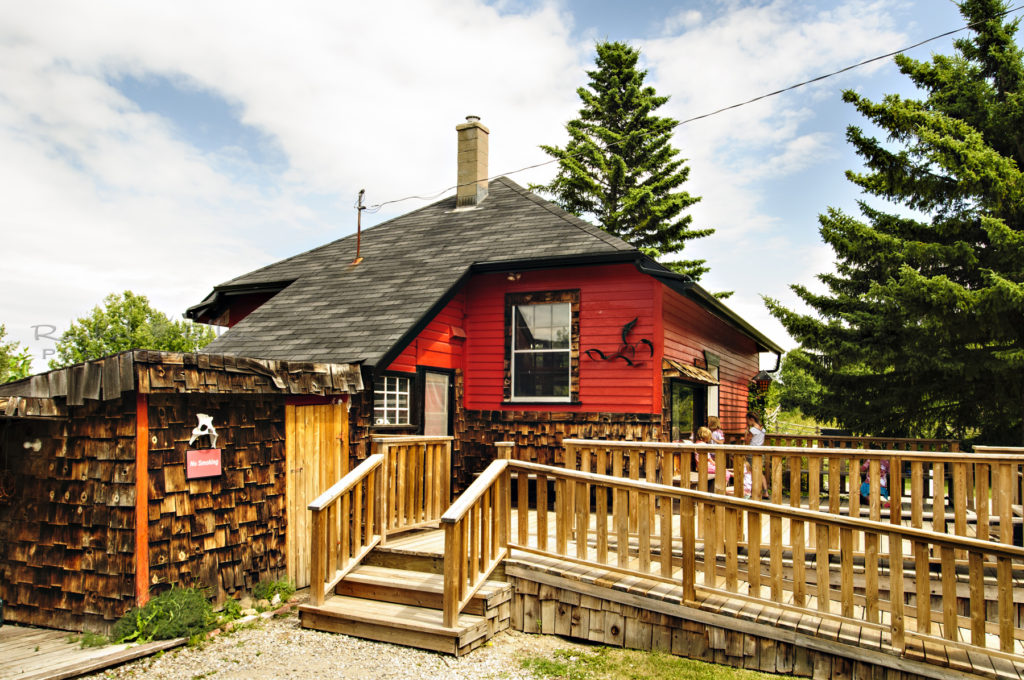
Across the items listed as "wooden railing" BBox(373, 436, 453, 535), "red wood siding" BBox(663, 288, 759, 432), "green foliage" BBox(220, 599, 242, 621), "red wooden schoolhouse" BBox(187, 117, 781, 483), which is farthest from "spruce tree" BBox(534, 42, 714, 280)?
"green foliage" BBox(220, 599, 242, 621)

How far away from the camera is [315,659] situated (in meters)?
5.60

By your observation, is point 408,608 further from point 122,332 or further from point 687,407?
point 122,332

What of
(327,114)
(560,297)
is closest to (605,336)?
(560,297)

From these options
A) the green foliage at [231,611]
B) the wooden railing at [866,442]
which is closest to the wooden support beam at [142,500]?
the green foliage at [231,611]

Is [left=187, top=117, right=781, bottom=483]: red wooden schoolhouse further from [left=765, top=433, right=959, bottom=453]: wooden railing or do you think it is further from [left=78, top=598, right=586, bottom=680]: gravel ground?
[left=78, top=598, right=586, bottom=680]: gravel ground

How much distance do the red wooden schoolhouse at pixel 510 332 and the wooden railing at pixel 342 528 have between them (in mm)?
2340

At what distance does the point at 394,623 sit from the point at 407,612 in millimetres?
286

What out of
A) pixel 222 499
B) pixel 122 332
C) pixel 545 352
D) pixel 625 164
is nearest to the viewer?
pixel 222 499

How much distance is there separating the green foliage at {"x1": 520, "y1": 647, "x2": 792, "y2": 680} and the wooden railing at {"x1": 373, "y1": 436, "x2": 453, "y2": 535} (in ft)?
7.89

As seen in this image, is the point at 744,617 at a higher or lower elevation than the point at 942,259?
lower

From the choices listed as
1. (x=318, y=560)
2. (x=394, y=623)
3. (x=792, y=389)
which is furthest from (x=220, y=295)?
(x=792, y=389)

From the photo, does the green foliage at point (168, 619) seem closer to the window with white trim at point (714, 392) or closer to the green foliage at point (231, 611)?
the green foliage at point (231, 611)

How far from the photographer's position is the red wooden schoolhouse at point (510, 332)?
10.3m

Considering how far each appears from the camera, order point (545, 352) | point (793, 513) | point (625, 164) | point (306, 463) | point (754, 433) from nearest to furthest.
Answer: point (793, 513) → point (306, 463) → point (754, 433) → point (545, 352) → point (625, 164)
